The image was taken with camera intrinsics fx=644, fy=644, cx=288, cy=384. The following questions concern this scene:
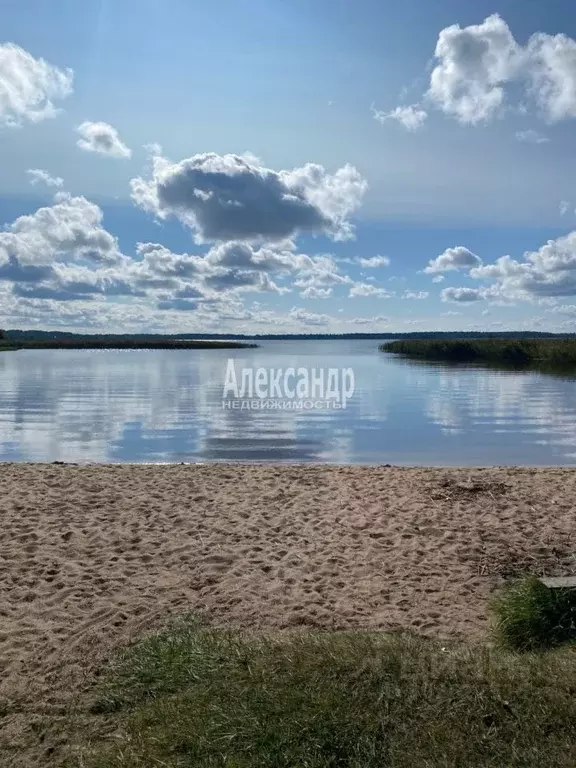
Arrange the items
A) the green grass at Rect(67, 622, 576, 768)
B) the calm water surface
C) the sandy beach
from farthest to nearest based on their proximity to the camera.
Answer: the calm water surface
the sandy beach
the green grass at Rect(67, 622, 576, 768)

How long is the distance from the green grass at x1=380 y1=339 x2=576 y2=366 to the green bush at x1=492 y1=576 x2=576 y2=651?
145 feet

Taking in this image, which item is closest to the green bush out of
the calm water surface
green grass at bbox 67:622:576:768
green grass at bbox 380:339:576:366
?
green grass at bbox 67:622:576:768

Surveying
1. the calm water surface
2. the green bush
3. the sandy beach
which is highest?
the green bush

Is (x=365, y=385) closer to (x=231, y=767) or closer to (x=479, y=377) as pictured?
(x=479, y=377)

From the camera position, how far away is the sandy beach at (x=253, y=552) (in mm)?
→ 4473

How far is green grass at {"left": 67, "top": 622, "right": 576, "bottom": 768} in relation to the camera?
266 centimetres

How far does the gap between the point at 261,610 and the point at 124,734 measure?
1815mm

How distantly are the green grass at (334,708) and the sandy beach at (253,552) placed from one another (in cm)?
61

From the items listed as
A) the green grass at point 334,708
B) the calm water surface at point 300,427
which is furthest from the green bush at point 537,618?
the calm water surface at point 300,427

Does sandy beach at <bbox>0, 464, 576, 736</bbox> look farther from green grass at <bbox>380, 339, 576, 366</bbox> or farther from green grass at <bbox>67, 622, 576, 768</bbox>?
green grass at <bbox>380, 339, 576, 366</bbox>

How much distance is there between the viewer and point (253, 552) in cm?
608

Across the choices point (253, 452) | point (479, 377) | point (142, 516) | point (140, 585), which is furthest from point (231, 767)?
point (479, 377)

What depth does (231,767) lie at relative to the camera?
2600mm

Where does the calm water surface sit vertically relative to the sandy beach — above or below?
below
